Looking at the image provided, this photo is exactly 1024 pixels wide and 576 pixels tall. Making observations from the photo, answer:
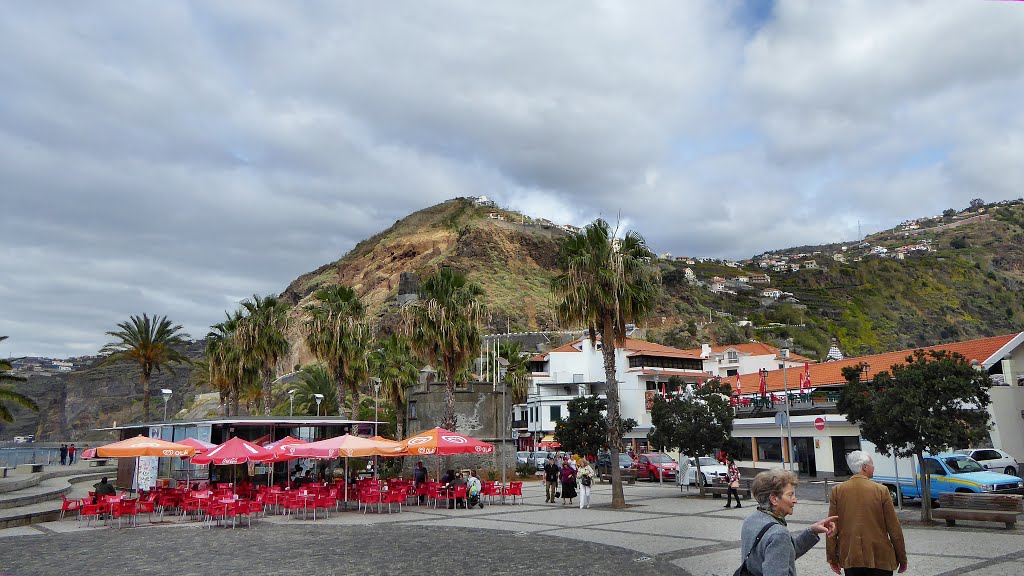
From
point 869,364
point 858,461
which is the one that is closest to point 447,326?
point 869,364

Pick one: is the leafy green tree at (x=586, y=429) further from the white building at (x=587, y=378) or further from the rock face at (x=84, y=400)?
the rock face at (x=84, y=400)

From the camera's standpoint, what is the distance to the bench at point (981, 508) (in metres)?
14.9

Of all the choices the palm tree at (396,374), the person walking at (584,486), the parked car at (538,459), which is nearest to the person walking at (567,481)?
the person walking at (584,486)

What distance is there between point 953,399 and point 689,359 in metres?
60.1

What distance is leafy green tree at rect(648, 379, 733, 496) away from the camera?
83.0 ft

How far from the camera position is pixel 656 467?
3697 cm

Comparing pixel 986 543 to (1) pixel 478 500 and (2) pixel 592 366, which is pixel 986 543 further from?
(2) pixel 592 366

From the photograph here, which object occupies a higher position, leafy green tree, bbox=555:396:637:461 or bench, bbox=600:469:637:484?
leafy green tree, bbox=555:396:637:461

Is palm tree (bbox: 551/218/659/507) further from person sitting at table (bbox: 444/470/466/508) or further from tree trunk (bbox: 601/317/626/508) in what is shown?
person sitting at table (bbox: 444/470/466/508)

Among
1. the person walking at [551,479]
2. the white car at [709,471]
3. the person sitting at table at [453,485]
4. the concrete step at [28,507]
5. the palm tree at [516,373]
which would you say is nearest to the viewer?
the concrete step at [28,507]

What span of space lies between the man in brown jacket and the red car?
30.7 m

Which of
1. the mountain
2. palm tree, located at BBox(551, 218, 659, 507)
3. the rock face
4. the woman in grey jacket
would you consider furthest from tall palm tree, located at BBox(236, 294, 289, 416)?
the rock face

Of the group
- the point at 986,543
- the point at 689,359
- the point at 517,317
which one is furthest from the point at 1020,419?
the point at 517,317

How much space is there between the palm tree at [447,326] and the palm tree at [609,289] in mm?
9544
